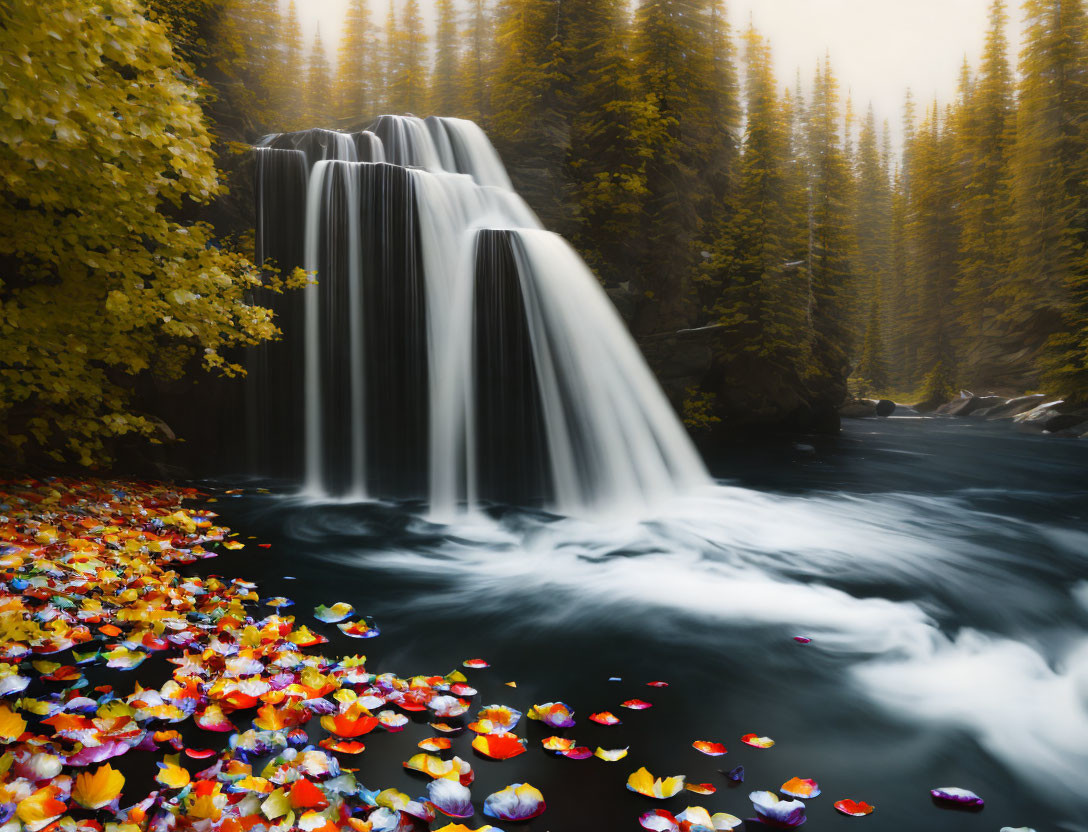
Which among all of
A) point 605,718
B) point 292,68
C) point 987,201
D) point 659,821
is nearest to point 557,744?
point 605,718

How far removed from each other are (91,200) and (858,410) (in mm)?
32620

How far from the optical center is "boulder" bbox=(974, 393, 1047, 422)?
24.6m

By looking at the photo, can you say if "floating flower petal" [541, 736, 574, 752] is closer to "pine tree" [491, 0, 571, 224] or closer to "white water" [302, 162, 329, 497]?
"white water" [302, 162, 329, 497]

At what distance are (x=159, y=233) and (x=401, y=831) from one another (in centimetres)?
548

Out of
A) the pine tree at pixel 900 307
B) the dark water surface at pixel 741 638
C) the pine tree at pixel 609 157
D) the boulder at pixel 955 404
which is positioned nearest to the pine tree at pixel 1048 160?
the boulder at pixel 955 404

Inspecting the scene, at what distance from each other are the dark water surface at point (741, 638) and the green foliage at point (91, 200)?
223 centimetres

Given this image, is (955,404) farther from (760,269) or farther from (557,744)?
(557,744)

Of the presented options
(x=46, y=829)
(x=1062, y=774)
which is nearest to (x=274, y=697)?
(x=46, y=829)

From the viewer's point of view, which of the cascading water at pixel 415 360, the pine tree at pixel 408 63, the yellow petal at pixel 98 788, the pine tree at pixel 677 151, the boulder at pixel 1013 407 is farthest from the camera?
the pine tree at pixel 408 63

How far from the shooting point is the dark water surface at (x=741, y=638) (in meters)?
2.50

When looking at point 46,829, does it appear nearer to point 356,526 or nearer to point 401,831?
point 401,831

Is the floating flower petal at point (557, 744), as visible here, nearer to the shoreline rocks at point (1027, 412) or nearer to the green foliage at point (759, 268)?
the green foliage at point (759, 268)

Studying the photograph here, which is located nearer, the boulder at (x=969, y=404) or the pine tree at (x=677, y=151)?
the pine tree at (x=677, y=151)

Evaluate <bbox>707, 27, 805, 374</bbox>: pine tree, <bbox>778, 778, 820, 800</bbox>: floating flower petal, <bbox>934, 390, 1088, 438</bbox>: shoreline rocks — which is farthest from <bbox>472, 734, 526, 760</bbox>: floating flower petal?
<bbox>934, 390, 1088, 438</bbox>: shoreline rocks
